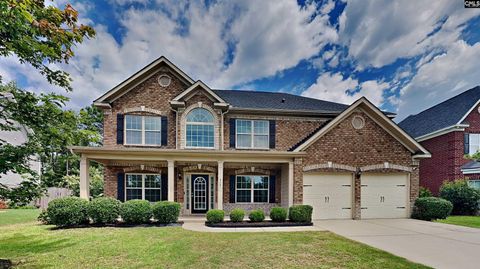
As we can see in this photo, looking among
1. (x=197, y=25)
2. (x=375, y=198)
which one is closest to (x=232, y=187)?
(x=375, y=198)

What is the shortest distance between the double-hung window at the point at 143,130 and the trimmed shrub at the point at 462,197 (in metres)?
17.7

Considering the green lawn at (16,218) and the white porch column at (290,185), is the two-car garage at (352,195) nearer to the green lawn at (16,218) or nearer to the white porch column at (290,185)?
the white porch column at (290,185)

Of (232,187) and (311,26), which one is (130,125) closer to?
(232,187)

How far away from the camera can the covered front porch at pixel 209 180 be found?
11.9m

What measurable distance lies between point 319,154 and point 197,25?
991 cm

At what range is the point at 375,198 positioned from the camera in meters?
12.2

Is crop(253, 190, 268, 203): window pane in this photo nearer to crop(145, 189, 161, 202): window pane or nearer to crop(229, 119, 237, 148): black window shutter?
crop(229, 119, 237, 148): black window shutter

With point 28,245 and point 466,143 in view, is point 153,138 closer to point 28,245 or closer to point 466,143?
point 28,245

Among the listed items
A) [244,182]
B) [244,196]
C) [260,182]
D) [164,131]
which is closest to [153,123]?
[164,131]

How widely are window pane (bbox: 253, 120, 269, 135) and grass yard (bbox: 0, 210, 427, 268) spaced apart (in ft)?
21.3

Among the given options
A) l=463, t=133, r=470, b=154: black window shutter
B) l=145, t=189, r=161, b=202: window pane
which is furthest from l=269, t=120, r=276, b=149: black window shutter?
l=463, t=133, r=470, b=154: black window shutter

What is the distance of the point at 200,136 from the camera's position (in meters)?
13.2

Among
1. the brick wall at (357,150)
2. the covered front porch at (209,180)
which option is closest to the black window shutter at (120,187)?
the covered front porch at (209,180)

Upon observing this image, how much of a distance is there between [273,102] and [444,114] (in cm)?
1361
